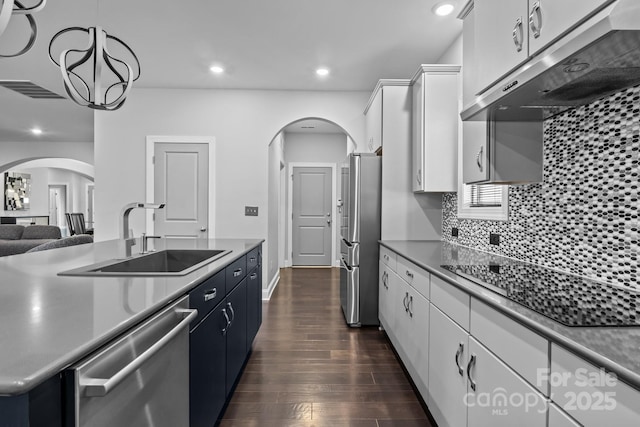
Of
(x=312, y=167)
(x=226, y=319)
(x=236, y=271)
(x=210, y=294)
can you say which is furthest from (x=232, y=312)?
(x=312, y=167)

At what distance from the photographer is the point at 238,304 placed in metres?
2.22

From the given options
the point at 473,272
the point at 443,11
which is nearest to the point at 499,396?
the point at 473,272

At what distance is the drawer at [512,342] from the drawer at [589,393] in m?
0.05

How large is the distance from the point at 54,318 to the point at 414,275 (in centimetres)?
189

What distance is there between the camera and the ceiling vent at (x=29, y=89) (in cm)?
434

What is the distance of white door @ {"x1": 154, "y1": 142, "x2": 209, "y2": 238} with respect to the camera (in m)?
4.57

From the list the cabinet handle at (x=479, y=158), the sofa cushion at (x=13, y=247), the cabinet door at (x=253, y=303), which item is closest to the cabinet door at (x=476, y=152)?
the cabinet handle at (x=479, y=158)

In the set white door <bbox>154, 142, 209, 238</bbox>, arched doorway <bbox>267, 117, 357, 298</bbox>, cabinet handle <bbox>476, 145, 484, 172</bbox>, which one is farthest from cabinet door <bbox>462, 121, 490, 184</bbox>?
arched doorway <bbox>267, 117, 357, 298</bbox>

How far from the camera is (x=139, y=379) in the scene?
0.99m

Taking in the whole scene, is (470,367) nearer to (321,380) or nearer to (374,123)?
(321,380)

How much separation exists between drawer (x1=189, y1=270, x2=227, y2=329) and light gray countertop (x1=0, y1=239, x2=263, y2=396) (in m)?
0.05

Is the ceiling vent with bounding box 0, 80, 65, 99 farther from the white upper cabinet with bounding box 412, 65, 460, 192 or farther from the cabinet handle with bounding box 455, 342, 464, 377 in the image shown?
the cabinet handle with bounding box 455, 342, 464, 377

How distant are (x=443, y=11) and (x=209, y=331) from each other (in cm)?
282

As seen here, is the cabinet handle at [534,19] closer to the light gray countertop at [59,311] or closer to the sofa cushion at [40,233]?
the light gray countertop at [59,311]
